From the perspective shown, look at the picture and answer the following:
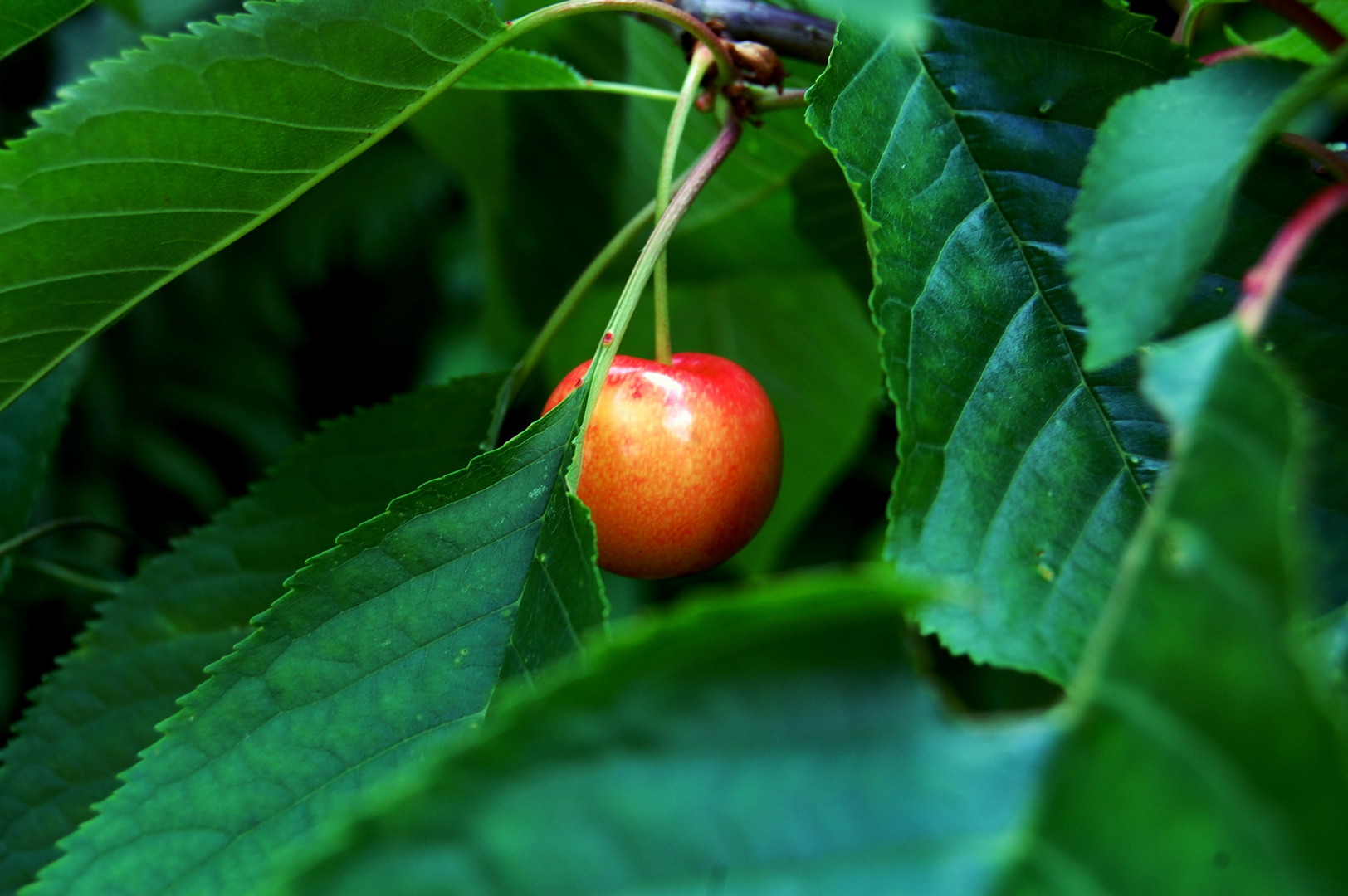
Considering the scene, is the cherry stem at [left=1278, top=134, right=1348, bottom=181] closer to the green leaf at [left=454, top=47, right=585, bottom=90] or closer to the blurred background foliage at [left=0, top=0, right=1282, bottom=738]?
the blurred background foliage at [left=0, top=0, right=1282, bottom=738]

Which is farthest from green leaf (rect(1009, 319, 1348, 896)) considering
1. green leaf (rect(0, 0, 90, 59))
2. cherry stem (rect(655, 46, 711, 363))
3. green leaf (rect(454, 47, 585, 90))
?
green leaf (rect(0, 0, 90, 59))

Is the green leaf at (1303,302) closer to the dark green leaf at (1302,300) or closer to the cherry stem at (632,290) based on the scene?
the dark green leaf at (1302,300)

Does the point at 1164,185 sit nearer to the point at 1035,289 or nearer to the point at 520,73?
the point at 1035,289

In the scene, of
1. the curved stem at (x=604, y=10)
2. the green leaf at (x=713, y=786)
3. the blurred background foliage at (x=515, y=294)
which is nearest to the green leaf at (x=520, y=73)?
the curved stem at (x=604, y=10)

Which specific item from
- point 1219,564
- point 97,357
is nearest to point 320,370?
point 97,357

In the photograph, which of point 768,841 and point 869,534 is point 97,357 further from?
point 768,841
